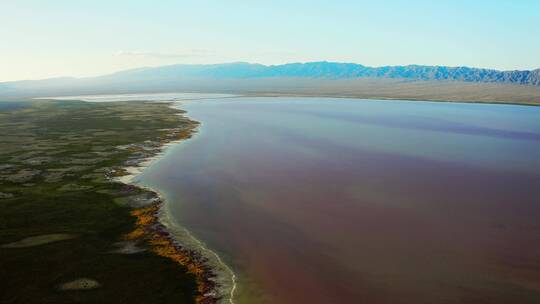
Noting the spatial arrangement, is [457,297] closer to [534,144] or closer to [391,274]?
[391,274]

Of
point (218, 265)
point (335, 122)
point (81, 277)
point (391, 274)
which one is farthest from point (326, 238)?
point (335, 122)

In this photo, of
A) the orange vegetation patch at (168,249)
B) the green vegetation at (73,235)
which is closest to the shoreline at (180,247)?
the orange vegetation patch at (168,249)

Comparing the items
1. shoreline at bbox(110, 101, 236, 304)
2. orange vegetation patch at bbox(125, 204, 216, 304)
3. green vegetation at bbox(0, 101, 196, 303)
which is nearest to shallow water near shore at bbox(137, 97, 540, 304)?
shoreline at bbox(110, 101, 236, 304)

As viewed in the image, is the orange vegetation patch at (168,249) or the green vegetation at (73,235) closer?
the green vegetation at (73,235)

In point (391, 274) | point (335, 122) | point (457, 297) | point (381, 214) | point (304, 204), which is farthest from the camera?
point (335, 122)

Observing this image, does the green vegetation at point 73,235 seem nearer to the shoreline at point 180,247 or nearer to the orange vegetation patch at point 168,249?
the orange vegetation patch at point 168,249

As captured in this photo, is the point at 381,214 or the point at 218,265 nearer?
the point at 218,265
